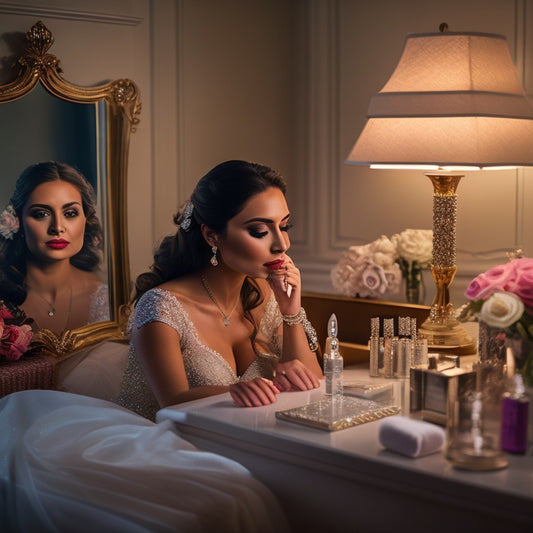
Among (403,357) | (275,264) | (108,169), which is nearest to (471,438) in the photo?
(403,357)

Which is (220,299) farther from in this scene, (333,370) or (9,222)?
(9,222)

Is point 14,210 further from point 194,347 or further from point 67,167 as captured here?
point 194,347

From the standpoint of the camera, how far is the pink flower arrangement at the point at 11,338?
291 centimetres

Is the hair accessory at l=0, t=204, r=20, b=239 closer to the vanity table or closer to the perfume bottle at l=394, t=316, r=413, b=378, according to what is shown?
the vanity table

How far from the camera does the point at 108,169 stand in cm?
331

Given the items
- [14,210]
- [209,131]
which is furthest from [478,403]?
[209,131]

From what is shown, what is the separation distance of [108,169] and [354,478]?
203cm

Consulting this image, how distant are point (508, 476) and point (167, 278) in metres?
1.38

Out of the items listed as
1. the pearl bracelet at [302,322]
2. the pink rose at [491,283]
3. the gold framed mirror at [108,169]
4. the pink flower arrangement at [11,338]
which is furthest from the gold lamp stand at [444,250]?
the pink flower arrangement at [11,338]

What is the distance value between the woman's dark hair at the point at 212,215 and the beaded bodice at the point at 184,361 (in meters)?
0.15

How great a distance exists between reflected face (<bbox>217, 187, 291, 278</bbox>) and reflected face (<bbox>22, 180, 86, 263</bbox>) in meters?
0.96

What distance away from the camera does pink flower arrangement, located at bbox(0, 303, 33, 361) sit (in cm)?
291

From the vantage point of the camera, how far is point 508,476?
58.2 inches

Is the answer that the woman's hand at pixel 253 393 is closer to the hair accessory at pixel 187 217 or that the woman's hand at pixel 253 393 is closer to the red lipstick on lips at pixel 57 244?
the hair accessory at pixel 187 217
